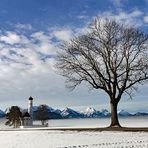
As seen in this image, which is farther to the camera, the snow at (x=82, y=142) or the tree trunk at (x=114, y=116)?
the tree trunk at (x=114, y=116)

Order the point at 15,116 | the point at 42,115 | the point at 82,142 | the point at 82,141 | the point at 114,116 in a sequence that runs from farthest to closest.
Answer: the point at 42,115 < the point at 15,116 < the point at 114,116 < the point at 82,141 < the point at 82,142

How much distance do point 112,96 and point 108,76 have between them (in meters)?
2.63

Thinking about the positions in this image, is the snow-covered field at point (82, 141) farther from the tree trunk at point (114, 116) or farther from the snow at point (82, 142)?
the tree trunk at point (114, 116)

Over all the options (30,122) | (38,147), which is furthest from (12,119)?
(38,147)

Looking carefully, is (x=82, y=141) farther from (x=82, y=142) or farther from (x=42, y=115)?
(x=42, y=115)

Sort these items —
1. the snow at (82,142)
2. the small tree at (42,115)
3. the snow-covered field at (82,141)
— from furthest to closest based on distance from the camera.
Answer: the small tree at (42,115) → the snow-covered field at (82,141) → the snow at (82,142)

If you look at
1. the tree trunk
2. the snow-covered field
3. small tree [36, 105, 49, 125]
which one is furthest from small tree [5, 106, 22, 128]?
the snow-covered field

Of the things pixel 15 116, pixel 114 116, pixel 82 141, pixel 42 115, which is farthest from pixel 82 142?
pixel 42 115

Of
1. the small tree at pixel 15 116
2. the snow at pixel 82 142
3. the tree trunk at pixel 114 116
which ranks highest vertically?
the small tree at pixel 15 116

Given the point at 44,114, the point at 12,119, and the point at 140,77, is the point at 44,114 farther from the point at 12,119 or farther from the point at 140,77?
the point at 140,77

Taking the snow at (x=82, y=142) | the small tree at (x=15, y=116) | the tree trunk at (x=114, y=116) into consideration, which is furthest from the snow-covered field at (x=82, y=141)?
the small tree at (x=15, y=116)

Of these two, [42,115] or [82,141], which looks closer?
[82,141]

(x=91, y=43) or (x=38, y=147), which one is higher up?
(x=91, y=43)

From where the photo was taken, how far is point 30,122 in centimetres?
8244
